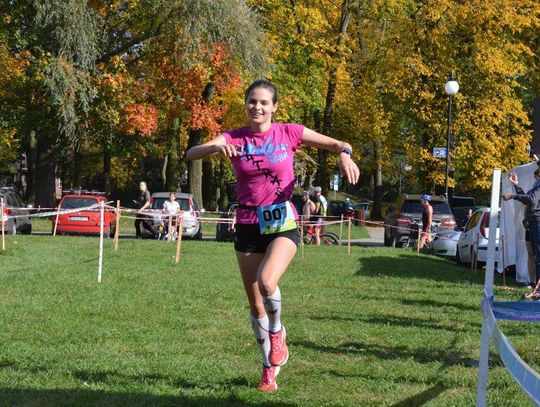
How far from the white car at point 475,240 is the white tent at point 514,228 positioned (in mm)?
1347

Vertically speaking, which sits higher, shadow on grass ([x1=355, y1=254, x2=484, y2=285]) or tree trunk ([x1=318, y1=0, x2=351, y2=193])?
tree trunk ([x1=318, y1=0, x2=351, y2=193])

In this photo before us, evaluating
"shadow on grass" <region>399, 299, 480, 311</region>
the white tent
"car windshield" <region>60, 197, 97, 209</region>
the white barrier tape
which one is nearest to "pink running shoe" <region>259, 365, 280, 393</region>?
the white barrier tape

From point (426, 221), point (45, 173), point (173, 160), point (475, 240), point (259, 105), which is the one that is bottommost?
point (475, 240)

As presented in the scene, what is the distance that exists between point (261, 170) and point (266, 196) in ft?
0.55

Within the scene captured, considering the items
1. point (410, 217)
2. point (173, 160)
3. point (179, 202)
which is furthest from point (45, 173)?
point (410, 217)

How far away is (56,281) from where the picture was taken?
496 inches

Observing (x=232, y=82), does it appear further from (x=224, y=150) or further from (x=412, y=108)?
(x=224, y=150)

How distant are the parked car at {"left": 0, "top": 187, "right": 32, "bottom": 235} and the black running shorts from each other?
21350 mm

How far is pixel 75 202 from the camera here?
3027cm

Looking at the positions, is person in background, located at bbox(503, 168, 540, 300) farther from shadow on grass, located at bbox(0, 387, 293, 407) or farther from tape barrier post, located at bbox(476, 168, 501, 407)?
shadow on grass, located at bbox(0, 387, 293, 407)

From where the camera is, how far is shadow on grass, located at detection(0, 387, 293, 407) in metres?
5.40

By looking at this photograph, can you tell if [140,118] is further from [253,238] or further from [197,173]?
[253,238]

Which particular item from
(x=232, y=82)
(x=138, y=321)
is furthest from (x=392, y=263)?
(x=232, y=82)

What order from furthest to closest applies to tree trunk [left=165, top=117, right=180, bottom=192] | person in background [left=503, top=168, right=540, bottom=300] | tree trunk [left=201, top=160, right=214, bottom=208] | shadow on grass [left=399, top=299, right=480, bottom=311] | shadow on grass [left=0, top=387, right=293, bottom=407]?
tree trunk [left=201, top=160, right=214, bottom=208], tree trunk [left=165, top=117, right=180, bottom=192], person in background [left=503, top=168, right=540, bottom=300], shadow on grass [left=399, top=299, right=480, bottom=311], shadow on grass [left=0, top=387, right=293, bottom=407]
